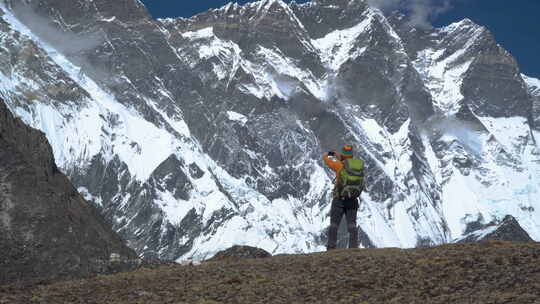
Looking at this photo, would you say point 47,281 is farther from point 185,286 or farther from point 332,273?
point 332,273

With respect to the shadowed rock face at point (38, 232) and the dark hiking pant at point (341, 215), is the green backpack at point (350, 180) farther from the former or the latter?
the shadowed rock face at point (38, 232)

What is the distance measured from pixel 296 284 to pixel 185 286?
6.74ft

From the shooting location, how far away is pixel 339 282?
769 inches

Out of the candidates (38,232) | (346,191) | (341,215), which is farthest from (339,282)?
(38,232)

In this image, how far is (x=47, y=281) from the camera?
21.5m

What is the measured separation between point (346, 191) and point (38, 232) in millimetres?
7803

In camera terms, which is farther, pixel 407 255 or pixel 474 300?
pixel 407 255

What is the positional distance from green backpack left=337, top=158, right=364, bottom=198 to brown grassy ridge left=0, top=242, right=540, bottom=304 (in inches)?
155

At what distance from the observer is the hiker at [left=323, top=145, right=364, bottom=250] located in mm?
26578

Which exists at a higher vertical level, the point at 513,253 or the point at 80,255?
the point at 80,255

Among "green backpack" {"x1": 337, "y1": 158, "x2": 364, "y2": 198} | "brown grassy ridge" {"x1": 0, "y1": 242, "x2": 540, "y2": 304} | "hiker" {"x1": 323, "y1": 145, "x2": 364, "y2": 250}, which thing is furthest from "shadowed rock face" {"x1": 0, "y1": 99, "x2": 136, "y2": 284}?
"green backpack" {"x1": 337, "y1": 158, "x2": 364, "y2": 198}

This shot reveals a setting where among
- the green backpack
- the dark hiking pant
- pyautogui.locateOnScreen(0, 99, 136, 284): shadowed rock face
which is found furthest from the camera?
the dark hiking pant

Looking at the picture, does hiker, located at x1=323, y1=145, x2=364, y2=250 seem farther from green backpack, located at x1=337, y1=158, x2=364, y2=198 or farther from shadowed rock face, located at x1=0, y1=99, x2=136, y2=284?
shadowed rock face, located at x1=0, y1=99, x2=136, y2=284

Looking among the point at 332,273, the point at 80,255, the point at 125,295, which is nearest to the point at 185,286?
the point at 125,295
